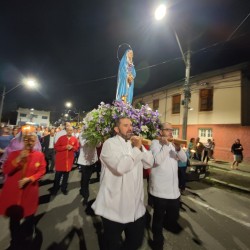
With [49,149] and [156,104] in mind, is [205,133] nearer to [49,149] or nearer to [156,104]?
[156,104]

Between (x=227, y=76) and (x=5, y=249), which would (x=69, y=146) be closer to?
(x=5, y=249)

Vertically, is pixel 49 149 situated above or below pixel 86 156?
below

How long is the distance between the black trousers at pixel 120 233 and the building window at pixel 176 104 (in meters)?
19.5

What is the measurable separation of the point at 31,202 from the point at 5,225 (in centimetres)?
157

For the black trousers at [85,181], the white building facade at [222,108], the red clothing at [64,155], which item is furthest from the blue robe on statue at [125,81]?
the white building facade at [222,108]

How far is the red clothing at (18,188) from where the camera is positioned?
2.85 meters

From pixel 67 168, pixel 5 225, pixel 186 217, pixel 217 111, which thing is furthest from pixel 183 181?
pixel 217 111

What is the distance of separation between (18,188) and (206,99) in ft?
58.0

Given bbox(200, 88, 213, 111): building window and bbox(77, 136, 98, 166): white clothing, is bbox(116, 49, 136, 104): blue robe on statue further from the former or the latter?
bbox(200, 88, 213, 111): building window

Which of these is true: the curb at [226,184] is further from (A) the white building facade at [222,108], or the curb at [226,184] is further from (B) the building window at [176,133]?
(B) the building window at [176,133]

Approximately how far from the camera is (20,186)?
2816 millimetres

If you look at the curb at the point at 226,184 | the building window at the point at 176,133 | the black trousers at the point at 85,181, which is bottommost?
the curb at the point at 226,184

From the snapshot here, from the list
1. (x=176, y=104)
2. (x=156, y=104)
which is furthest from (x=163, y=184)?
(x=156, y=104)

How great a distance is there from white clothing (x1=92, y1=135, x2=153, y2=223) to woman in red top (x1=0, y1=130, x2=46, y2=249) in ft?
4.26
